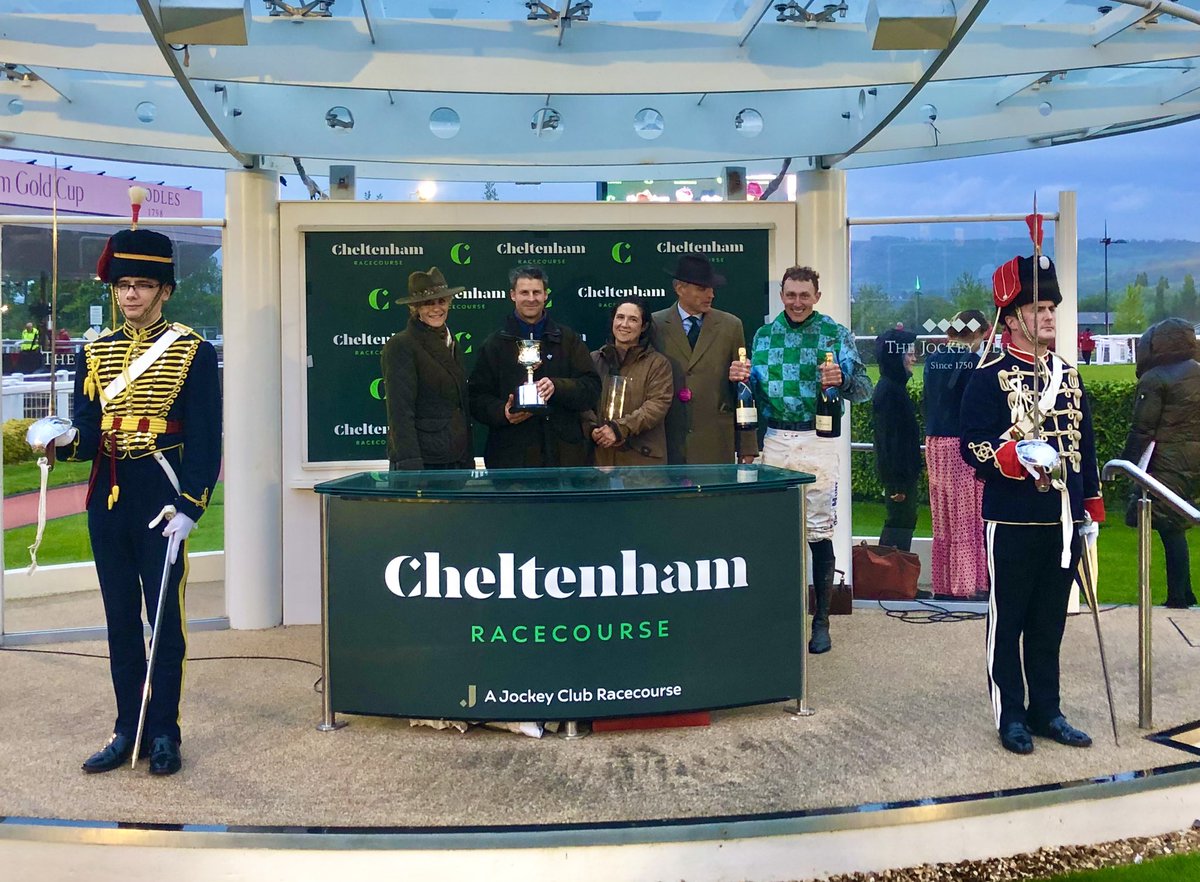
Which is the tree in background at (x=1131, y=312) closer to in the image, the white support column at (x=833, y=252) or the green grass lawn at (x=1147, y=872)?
the white support column at (x=833, y=252)

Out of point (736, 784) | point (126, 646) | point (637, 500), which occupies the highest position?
point (637, 500)

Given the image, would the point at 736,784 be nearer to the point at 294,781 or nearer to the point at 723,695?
the point at 723,695

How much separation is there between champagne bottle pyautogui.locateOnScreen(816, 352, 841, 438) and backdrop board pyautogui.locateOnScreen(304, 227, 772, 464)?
124 cm

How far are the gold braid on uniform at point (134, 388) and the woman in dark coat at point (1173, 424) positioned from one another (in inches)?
231

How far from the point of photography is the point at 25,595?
6.91 meters

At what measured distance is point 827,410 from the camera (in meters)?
5.84

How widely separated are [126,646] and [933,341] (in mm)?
4897

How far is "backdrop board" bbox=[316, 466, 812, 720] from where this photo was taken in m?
4.36

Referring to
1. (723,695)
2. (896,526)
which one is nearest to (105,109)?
(723,695)

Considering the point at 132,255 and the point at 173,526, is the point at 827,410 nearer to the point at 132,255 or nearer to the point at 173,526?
the point at 173,526

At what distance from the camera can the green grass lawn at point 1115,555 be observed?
750 cm

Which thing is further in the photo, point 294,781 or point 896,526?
point 896,526

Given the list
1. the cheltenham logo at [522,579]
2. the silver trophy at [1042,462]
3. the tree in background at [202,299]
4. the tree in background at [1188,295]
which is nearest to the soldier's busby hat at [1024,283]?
the silver trophy at [1042,462]

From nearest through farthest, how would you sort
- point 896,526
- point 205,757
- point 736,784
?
point 736,784 → point 205,757 → point 896,526
